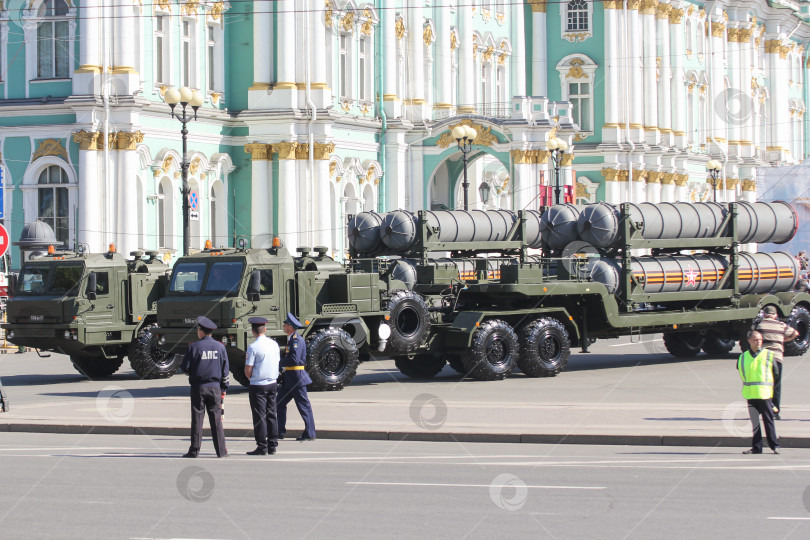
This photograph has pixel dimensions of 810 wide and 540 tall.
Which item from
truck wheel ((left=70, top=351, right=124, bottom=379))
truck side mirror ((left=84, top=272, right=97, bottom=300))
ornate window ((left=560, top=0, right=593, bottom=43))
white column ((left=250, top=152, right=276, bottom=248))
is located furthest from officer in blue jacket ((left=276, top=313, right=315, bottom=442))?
ornate window ((left=560, top=0, right=593, bottom=43))

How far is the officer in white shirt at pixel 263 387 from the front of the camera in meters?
16.0

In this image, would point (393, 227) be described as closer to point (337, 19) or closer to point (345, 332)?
point (345, 332)

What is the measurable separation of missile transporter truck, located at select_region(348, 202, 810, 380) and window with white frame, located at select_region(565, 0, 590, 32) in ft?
132

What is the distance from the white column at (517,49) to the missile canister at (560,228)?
119 feet

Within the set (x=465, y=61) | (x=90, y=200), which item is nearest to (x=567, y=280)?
(x=90, y=200)

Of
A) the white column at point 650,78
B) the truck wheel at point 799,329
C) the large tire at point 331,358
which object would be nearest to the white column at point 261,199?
the truck wheel at point 799,329

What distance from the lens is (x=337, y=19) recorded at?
50312 millimetres

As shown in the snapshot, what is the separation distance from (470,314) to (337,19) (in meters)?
26.5

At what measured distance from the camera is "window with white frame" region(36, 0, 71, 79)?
4169 cm

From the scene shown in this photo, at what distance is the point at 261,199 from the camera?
155 ft

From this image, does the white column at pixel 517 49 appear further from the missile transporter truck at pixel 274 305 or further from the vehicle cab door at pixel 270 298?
the vehicle cab door at pixel 270 298

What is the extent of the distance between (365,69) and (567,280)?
87.1ft

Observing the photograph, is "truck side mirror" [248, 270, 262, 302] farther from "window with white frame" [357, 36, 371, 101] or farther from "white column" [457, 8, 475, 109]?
"white column" [457, 8, 475, 109]

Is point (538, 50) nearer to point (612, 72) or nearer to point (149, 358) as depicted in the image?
point (612, 72)
